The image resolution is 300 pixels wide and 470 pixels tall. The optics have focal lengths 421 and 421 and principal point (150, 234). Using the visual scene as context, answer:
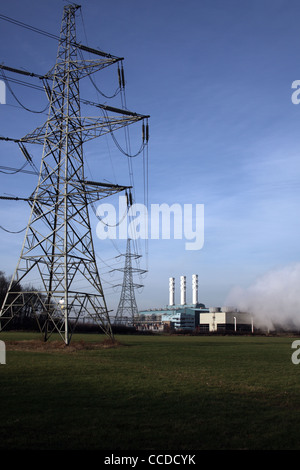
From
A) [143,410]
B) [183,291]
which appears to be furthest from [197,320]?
[143,410]

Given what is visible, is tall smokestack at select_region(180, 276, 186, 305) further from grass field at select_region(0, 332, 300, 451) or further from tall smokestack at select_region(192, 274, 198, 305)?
grass field at select_region(0, 332, 300, 451)

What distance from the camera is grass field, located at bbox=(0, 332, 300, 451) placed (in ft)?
27.9

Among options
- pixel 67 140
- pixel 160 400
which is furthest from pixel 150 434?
pixel 67 140

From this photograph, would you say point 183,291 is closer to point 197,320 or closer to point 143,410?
point 197,320

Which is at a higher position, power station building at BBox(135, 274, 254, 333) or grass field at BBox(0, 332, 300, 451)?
grass field at BBox(0, 332, 300, 451)

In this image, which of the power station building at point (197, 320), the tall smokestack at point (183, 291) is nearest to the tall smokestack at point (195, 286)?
the power station building at point (197, 320)

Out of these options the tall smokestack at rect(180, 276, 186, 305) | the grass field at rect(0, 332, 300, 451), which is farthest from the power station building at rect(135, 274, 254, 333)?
the grass field at rect(0, 332, 300, 451)

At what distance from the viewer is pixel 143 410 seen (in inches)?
439

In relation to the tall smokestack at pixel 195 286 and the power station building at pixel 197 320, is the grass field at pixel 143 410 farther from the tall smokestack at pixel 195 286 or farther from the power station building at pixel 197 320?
the tall smokestack at pixel 195 286

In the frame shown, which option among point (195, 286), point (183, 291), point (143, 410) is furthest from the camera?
point (183, 291)

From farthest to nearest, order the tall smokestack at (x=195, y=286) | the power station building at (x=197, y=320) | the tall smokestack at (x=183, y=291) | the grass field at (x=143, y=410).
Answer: the tall smokestack at (x=183, y=291), the tall smokestack at (x=195, y=286), the power station building at (x=197, y=320), the grass field at (x=143, y=410)

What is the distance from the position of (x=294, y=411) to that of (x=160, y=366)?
37.0ft

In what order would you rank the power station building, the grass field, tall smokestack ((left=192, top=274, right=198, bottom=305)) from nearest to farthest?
the grass field, the power station building, tall smokestack ((left=192, top=274, right=198, bottom=305))

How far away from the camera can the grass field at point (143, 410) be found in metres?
8.52
